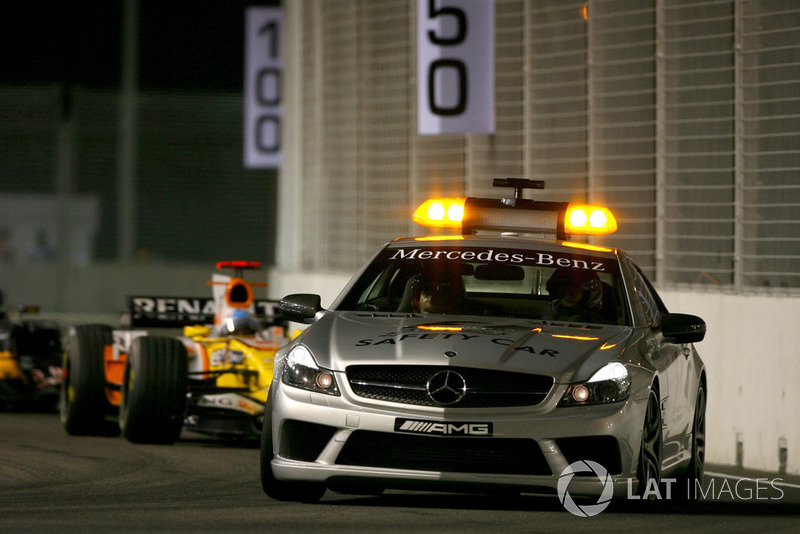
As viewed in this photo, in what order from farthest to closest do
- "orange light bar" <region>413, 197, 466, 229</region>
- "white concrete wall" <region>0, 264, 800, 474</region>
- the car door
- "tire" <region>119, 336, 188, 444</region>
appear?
"tire" <region>119, 336, 188, 444</region> < "white concrete wall" <region>0, 264, 800, 474</region> < "orange light bar" <region>413, 197, 466, 229</region> < the car door

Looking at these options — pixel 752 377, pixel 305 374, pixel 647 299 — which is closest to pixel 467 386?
pixel 305 374

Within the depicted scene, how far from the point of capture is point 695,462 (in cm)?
994

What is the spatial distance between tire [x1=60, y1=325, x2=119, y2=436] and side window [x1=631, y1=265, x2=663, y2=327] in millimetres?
5092

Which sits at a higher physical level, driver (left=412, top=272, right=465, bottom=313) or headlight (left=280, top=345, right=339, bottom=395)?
driver (left=412, top=272, right=465, bottom=313)

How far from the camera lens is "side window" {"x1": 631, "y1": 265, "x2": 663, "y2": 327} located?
952 cm

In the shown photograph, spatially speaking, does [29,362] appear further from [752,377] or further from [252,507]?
[252,507]

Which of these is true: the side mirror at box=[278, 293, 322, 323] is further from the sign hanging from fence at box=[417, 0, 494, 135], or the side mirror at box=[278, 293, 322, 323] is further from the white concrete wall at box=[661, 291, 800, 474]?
the sign hanging from fence at box=[417, 0, 494, 135]

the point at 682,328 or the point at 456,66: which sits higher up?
the point at 456,66

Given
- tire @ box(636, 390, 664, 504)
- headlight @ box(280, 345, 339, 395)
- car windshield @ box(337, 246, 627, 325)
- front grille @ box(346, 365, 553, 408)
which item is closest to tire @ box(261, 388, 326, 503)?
headlight @ box(280, 345, 339, 395)

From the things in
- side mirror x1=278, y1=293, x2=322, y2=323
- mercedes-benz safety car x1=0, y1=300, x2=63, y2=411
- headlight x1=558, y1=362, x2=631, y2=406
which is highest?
side mirror x1=278, y1=293, x2=322, y2=323

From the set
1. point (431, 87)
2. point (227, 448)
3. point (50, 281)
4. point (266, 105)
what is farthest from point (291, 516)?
point (50, 281)

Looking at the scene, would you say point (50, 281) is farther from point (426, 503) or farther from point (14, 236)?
point (426, 503)

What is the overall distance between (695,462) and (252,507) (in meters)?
2.69

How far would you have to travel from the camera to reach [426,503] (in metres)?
8.87
